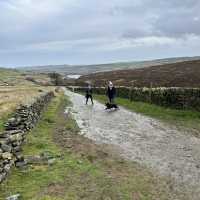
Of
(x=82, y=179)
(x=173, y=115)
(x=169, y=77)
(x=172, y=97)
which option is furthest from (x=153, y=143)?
(x=169, y=77)

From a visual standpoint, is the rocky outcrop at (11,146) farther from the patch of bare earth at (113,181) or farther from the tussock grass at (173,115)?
the tussock grass at (173,115)

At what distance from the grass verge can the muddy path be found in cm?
76

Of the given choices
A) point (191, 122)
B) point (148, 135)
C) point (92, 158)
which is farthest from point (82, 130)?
point (92, 158)

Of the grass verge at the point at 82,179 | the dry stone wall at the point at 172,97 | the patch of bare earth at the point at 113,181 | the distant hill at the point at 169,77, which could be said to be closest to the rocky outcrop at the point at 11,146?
the grass verge at the point at 82,179

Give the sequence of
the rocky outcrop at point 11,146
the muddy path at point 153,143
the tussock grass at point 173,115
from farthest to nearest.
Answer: the tussock grass at point 173,115 < the muddy path at point 153,143 < the rocky outcrop at point 11,146

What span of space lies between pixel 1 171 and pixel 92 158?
16.4ft

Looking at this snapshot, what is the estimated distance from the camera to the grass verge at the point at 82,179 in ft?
43.4

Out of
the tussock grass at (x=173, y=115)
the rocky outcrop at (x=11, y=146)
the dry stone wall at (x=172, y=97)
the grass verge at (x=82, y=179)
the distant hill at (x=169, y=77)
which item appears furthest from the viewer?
the distant hill at (x=169, y=77)

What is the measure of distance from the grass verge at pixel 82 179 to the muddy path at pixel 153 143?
2.50ft

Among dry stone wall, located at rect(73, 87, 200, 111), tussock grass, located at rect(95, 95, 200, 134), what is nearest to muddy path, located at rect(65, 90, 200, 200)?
tussock grass, located at rect(95, 95, 200, 134)

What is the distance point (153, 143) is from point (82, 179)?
800cm

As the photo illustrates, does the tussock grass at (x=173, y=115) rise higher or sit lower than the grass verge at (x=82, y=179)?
lower

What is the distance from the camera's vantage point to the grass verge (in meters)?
13.2

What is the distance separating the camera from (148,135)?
81.9 feet
